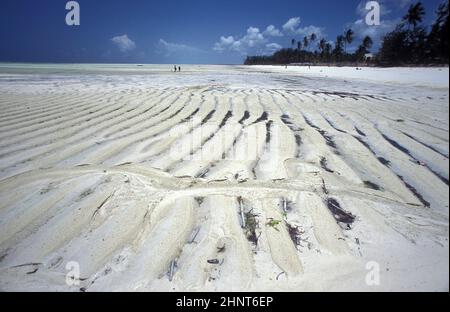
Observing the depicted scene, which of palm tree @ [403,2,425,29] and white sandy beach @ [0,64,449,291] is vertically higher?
palm tree @ [403,2,425,29]

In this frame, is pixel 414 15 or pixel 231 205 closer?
pixel 414 15

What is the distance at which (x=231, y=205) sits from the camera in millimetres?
2205

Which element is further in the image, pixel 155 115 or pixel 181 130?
pixel 155 115

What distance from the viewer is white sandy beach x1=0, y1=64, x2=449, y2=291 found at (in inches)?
59.2

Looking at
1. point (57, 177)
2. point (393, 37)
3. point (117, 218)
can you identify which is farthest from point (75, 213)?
point (393, 37)

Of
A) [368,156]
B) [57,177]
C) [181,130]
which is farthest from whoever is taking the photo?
[181,130]

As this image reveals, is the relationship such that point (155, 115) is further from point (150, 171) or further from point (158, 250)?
point (158, 250)

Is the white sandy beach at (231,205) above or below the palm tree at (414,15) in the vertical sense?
below

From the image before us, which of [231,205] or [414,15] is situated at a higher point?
[414,15]

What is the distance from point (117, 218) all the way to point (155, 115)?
10.8 ft

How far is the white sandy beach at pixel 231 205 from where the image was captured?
1.50m
